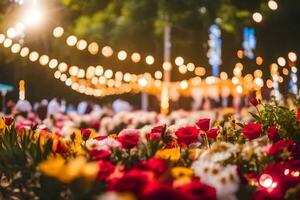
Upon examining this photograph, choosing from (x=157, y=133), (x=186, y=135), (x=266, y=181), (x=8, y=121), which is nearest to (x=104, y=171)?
(x=266, y=181)

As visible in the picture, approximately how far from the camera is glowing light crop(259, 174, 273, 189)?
4.00 metres

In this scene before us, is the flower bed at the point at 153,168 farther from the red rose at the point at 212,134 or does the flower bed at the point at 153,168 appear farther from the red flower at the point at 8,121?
the red flower at the point at 8,121

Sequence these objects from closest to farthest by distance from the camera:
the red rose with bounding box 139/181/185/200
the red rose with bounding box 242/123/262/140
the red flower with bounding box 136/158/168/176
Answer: the red rose with bounding box 139/181/185/200, the red flower with bounding box 136/158/168/176, the red rose with bounding box 242/123/262/140

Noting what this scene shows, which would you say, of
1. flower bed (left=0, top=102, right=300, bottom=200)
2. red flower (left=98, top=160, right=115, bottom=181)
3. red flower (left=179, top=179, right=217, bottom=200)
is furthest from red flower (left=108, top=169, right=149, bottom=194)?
red flower (left=98, top=160, right=115, bottom=181)

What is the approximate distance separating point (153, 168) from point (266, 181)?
1085 millimetres

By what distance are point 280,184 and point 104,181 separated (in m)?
1.09

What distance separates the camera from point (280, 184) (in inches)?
155

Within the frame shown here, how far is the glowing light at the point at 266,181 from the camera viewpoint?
4.00 m

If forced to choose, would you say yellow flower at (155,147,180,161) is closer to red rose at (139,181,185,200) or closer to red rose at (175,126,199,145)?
red rose at (175,126,199,145)

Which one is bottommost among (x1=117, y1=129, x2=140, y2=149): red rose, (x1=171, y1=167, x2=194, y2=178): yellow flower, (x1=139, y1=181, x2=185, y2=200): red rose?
(x1=139, y1=181, x2=185, y2=200): red rose

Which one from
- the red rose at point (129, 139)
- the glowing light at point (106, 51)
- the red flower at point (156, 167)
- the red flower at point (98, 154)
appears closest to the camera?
the red flower at point (156, 167)

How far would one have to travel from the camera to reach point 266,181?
405cm

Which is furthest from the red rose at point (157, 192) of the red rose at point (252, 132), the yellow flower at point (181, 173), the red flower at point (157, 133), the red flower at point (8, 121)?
the red flower at point (8, 121)

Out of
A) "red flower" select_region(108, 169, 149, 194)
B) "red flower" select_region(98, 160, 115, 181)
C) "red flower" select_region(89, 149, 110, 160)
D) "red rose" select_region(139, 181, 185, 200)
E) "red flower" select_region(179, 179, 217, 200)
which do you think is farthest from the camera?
"red flower" select_region(89, 149, 110, 160)
